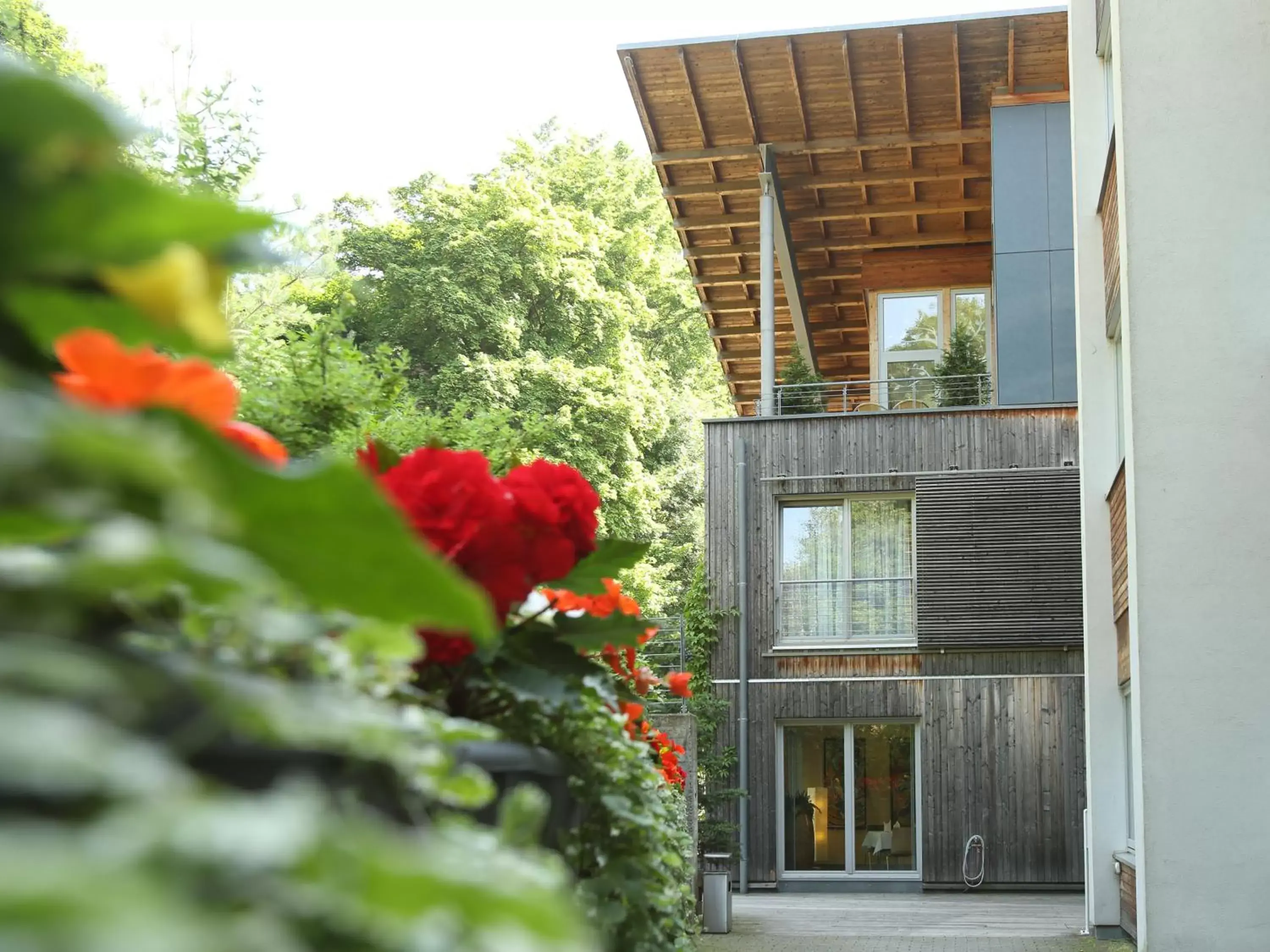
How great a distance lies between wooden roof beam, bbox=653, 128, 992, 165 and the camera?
16562mm

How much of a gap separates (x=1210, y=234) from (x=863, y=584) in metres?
8.40

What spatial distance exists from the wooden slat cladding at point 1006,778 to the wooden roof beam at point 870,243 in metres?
6.74

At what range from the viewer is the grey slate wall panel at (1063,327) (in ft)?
50.4

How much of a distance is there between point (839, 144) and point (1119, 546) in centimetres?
855

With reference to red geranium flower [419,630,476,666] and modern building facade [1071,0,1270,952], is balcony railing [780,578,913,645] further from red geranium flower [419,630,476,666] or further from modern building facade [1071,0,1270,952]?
red geranium flower [419,630,476,666]

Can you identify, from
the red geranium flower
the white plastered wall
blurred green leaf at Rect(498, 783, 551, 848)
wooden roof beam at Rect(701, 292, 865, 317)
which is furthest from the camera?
wooden roof beam at Rect(701, 292, 865, 317)

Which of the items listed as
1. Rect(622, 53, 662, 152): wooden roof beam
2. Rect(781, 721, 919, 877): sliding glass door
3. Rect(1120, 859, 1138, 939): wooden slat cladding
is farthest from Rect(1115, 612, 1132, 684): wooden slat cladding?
Rect(622, 53, 662, 152): wooden roof beam

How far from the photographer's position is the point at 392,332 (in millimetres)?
26922

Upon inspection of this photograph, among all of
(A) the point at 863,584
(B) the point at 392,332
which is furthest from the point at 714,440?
(B) the point at 392,332

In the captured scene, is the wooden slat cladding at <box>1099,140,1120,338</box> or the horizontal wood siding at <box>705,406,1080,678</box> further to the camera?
the horizontal wood siding at <box>705,406,1080,678</box>

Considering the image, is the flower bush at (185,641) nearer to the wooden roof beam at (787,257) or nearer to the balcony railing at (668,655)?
the balcony railing at (668,655)

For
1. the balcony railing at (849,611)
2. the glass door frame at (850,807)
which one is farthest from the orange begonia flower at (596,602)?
the balcony railing at (849,611)

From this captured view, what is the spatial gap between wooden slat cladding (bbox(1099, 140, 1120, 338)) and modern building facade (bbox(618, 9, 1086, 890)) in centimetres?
456

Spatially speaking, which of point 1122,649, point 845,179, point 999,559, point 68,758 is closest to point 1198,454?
point 1122,649
